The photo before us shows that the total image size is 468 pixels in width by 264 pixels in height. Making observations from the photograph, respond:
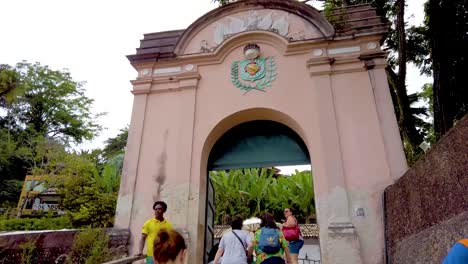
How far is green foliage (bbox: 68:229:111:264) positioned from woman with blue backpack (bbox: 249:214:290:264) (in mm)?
2397

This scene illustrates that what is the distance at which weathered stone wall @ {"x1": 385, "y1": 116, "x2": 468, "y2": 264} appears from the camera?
2.51 m

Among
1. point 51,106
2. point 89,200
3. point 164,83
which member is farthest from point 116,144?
point 164,83

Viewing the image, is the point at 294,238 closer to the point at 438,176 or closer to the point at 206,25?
the point at 438,176

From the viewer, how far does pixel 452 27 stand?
24.2 feet

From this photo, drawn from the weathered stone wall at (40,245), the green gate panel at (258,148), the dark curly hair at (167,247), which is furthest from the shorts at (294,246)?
the dark curly hair at (167,247)

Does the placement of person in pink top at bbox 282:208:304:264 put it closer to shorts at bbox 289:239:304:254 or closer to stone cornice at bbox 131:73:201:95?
shorts at bbox 289:239:304:254

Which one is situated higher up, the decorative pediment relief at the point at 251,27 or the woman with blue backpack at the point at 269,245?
the decorative pediment relief at the point at 251,27

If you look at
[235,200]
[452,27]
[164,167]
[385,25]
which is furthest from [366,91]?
[235,200]

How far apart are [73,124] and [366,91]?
27105mm

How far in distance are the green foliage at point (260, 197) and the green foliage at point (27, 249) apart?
429 inches

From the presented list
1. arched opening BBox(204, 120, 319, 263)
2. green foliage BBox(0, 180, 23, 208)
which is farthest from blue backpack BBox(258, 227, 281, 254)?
green foliage BBox(0, 180, 23, 208)

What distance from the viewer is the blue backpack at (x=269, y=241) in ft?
13.1

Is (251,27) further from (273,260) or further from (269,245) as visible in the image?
(273,260)

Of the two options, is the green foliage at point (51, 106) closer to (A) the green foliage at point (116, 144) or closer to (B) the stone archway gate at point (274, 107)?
(A) the green foliage at point (116, 144)
